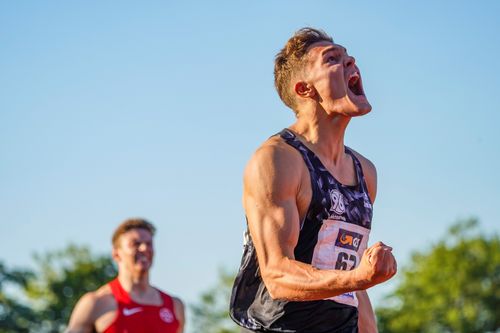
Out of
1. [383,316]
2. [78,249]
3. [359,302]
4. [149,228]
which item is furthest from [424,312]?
[359,302]

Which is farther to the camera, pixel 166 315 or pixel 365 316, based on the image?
pixel 166 315

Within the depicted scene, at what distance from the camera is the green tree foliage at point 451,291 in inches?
2255

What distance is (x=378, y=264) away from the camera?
173 inches

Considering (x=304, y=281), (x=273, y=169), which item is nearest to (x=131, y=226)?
(x=273, y=169)

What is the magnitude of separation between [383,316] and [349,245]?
53348 mm

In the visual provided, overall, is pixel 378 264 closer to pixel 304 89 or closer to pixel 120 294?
pixel 304 89

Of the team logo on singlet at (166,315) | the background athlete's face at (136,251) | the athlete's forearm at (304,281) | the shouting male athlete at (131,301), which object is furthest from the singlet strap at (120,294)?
the athlete's forearm at (304,281)

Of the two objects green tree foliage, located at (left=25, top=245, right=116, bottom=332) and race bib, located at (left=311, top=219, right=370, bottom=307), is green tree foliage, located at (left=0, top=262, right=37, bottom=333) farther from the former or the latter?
race bib, located at (left=311, top=219, right=370, bottom=307)

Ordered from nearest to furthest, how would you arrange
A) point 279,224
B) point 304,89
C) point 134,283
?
point 279,224 → point 304,89 → point 134,283

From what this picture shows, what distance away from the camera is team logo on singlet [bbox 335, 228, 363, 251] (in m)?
5.58

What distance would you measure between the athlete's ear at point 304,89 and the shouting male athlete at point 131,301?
17.0ft

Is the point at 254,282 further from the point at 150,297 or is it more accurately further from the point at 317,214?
the point at 150,297

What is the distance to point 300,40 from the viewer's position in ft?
20.0

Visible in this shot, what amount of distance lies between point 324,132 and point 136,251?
540 centimetres
